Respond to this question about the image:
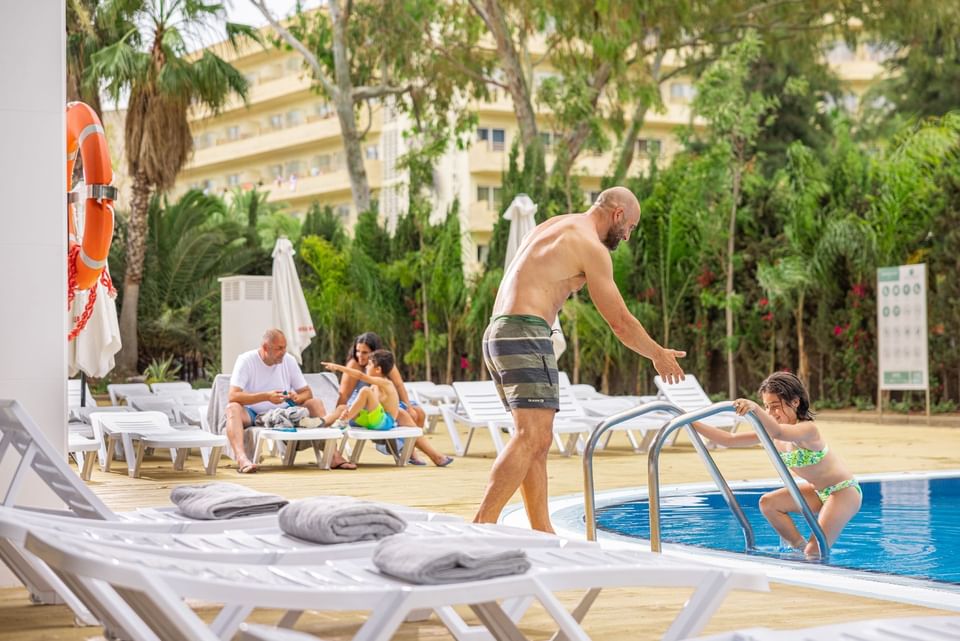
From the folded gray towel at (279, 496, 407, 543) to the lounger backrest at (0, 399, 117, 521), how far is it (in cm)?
89

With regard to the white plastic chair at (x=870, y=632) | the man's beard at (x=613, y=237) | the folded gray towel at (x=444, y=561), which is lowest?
the white plastic chair at (x=870, y=632)

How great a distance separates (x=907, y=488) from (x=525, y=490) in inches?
207

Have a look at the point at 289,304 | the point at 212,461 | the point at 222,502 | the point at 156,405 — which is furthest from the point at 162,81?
the point at 222,502

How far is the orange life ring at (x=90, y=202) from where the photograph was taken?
7.46 meters

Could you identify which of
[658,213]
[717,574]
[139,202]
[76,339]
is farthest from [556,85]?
[717,574]

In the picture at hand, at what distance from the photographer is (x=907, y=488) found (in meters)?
10.0

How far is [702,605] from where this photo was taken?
3258 mm

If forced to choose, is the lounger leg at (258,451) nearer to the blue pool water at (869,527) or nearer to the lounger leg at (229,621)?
the blue pool water at (869,527)

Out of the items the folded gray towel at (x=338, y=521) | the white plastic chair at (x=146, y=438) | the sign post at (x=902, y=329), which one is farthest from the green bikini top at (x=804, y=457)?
the sign post at (x=902, y=329)

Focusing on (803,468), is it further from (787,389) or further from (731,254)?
(731,254)

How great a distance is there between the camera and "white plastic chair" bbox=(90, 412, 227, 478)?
34.7ft

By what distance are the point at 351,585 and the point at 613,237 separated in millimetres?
3211

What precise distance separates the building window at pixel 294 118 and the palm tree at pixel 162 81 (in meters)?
39.7

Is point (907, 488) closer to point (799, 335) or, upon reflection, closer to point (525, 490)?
point (525, 490)
